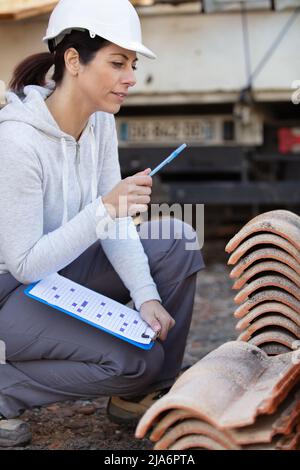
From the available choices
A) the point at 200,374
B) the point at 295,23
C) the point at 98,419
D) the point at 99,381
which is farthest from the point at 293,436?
the point at 295,23

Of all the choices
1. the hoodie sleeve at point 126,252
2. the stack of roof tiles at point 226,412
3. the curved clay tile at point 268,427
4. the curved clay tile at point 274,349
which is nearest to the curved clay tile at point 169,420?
the stack of roof tiles at point 226,412

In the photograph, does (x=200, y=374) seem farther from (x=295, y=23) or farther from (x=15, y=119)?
(x=295, y=23)

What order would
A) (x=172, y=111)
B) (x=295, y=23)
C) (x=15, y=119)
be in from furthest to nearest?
(x=172, y=111), (x=295, y=23), (x=15, y=119)

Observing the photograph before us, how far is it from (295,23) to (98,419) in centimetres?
350

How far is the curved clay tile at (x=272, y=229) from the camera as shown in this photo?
2.91 metres

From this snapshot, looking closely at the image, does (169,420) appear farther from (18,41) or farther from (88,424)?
(18,41)

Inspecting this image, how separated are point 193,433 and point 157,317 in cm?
89

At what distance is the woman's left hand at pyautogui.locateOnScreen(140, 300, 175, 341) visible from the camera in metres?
3.08

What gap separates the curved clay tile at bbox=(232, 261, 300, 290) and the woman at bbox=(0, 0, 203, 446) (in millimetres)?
310

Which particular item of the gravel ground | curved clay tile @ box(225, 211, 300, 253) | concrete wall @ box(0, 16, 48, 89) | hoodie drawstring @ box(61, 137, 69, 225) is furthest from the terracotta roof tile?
concrete wall @ box(0, 16, 48, 89)

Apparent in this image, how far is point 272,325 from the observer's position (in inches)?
119

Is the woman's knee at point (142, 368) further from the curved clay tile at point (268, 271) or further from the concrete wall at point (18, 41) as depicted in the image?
the concrete wall at point (18, 41)

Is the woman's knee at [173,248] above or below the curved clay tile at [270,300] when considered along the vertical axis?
above

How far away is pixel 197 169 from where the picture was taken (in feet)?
21.4
